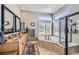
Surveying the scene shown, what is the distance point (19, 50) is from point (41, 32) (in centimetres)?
58

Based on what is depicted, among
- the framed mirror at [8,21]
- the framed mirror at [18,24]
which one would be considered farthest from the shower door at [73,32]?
the framed mirror at [8,21]

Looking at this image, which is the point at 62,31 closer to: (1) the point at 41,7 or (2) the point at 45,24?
(2) the point at 45,24

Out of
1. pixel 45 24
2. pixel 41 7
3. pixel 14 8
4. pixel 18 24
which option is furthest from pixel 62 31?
pixel 14 8

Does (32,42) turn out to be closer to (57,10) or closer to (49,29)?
(49,29)

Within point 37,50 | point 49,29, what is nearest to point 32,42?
point 37,50

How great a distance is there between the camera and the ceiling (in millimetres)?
2326

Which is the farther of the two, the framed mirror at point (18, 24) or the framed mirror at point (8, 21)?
the framed mirror at point (18, 24)

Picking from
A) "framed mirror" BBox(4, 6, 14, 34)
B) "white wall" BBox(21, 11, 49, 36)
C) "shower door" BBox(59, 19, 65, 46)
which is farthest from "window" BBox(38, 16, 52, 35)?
"framed mirror" BBox(4, 6, 14, 34)

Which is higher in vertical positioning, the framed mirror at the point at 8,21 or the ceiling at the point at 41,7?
the ceiling at the point at 41,7

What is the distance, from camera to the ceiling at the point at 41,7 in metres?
2.33

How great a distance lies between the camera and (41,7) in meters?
2.36

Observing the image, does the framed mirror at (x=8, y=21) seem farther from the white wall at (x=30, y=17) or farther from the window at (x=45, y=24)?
the window at (x=45, y=24)

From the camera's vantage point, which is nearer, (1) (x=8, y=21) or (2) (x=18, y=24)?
(1) (x=8, y=21)

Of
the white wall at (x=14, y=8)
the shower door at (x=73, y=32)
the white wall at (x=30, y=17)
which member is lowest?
the shower door at (x=73, y=32)
